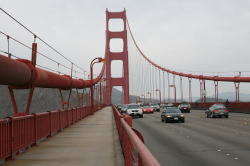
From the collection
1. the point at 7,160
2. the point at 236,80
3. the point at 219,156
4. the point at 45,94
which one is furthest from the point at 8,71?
the point at 45,94

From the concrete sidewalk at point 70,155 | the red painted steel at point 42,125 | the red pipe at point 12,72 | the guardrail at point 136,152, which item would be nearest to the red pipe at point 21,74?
the red pipe at point 12,72

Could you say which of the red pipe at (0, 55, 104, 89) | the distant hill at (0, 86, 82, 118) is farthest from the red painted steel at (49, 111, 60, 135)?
the distant hill at (0, 86, 82, 118)

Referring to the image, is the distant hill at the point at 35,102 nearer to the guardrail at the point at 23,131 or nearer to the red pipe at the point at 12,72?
the guardrail at the point at 23,131

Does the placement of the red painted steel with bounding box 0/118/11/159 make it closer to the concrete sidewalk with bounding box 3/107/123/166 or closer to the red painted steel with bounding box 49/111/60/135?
the concrete sidewalk with bounding box 3/107/123/166

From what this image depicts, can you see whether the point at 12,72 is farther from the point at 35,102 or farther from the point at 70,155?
the point at 35,102

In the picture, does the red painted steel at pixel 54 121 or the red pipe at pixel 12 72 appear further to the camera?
the red painted steel at pixel 54 121

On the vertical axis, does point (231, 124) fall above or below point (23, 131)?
below

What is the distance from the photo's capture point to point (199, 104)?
72.6m

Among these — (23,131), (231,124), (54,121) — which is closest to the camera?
(23,131)

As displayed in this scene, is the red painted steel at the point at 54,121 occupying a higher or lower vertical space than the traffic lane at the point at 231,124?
higher

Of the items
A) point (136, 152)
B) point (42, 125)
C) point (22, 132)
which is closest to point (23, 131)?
point (22, 132)

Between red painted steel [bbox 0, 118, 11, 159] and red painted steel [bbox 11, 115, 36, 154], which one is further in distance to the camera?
red painted steel [bbox 11, 115, 36, 154]

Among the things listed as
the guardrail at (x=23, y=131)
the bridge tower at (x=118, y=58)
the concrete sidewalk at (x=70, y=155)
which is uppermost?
the bridge tower at (x=118, y=58)

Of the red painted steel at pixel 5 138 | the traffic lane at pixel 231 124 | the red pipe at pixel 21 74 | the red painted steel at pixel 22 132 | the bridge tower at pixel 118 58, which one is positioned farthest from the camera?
the bridge tower at pixel 118 58
